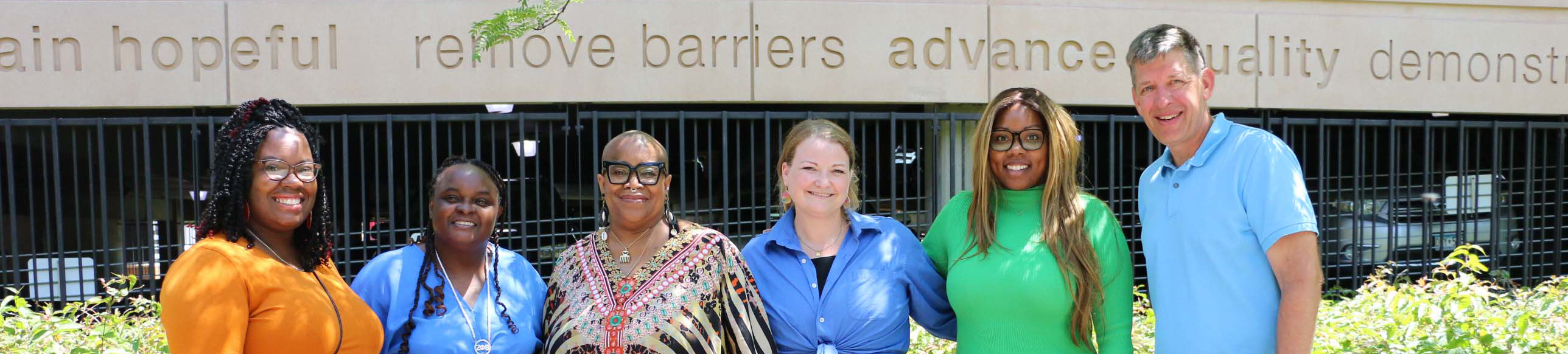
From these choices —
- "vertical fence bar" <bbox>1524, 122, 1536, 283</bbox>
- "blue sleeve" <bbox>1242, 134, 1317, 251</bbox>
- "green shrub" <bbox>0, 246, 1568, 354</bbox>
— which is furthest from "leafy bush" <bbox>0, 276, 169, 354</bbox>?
"vertical fence bar" <bbox>1524, 122, 1536, 283</bbox>

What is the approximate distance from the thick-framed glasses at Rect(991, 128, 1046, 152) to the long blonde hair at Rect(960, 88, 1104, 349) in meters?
0.02

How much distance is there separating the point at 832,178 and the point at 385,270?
1.39 meters

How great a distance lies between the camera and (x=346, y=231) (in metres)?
6.71

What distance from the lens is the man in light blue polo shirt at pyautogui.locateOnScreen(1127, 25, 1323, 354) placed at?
2.51 meters

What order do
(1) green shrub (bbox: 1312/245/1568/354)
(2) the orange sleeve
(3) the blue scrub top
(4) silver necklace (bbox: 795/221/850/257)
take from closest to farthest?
(2) the orange sleeve → (3) the blue scrub top → (4) silver necklace (bbox: 795/221/850/257) → (1) green shrub (bbox: 1312/245/1568/354)

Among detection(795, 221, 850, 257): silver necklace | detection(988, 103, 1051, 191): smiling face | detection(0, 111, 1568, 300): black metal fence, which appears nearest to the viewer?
detection(988, 103, 1051, 191): smiling face

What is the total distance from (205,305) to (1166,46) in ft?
8.28

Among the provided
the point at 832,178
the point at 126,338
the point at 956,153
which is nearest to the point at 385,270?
the point at 832,178

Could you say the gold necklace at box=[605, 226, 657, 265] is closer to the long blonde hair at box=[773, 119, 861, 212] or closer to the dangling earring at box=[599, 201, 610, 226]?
the dangling earring at box=[599, 201, 610, 226]

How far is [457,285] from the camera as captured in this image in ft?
9.95

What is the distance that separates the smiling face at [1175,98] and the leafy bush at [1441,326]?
1.14m

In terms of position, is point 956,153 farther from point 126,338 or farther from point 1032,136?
point 126,338

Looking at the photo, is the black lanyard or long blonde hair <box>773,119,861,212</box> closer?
the black lanyard

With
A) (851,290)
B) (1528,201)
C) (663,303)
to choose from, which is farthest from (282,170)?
(1528,201)
